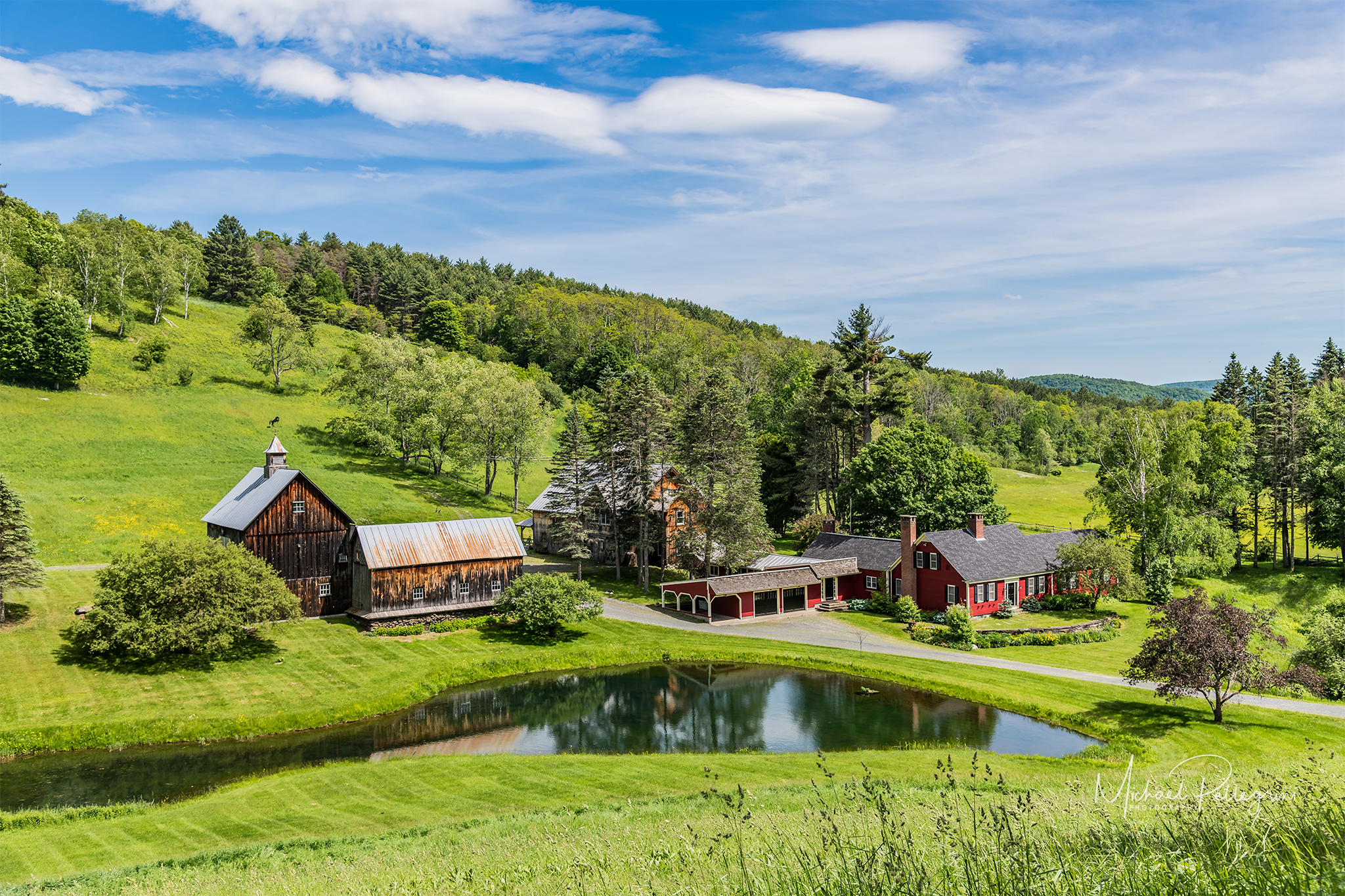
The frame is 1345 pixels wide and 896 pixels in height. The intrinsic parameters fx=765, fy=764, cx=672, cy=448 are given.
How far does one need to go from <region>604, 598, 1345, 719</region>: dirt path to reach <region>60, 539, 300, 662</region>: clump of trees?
2006 cm

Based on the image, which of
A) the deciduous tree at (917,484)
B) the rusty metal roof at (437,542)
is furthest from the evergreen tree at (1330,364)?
the rusty metal roof at (437,542)

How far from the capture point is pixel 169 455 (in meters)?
62.2

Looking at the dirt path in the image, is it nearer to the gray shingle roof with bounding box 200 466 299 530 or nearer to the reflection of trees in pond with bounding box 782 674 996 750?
the reflection of trees in pond with bounding box 782 674 996 750

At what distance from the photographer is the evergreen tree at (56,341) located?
218ft

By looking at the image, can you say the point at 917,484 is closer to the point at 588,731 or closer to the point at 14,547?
the point at 588,731

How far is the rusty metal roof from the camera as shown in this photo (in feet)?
135

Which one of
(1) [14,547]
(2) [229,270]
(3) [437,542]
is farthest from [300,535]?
(2) [229,270]

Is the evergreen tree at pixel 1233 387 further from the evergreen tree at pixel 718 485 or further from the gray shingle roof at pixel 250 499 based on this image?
the gray shingle roof at pixel 250 499

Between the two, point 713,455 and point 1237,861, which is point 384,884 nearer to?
point 1237,861

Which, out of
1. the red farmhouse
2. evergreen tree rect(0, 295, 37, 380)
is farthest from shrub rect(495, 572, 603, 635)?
evergreen tree rect(0, 295, 37, 380)

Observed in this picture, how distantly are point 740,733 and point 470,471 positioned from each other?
51.0m

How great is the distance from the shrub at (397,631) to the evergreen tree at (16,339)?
5062cm

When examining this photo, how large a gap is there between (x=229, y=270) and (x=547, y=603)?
104 meters

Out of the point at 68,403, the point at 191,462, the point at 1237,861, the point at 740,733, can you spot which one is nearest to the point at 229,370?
the point at 68,403
